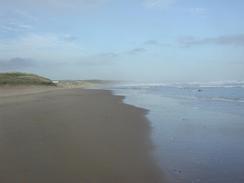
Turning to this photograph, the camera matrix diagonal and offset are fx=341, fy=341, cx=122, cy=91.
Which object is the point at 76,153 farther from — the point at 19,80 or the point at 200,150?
the point at 19,80

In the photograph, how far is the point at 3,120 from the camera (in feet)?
44.3

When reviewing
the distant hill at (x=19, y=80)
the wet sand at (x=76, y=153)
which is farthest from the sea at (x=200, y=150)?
the distant hill at (x=19, y=80)

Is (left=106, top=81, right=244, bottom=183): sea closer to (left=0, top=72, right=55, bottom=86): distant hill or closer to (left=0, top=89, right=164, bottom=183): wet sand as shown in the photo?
(left=0, top=89, right=164, bottom=183): wet sand

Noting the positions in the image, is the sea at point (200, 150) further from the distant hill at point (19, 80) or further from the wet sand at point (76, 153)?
the distant hill at point (19, 80)

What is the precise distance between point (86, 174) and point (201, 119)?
8.56 metres

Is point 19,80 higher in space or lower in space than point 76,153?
higher

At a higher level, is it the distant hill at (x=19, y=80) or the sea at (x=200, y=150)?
the distant hill at (x=19, y=80)

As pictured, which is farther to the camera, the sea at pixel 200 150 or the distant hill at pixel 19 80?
the distant hill at pixel 19 80

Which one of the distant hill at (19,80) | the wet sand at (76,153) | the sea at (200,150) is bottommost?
the wet sand at (76,153)

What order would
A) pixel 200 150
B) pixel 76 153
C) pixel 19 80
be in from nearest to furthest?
pixel 76 153, pixel 200 150, pixel 19 80

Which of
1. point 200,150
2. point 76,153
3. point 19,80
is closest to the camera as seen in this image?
point 76,153

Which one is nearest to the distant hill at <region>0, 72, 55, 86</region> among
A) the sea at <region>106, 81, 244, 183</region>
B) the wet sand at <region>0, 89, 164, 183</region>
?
the wet sand at <region>0, 89, 164, 183</region>

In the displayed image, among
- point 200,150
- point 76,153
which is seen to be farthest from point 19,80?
point 200,150

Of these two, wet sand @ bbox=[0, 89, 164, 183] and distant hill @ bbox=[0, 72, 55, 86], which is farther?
distant hill @ bbox=[0, 72, 55, 86]
